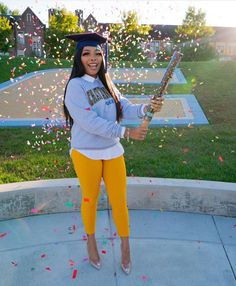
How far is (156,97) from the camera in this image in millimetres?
2891

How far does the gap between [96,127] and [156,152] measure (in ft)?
10.2

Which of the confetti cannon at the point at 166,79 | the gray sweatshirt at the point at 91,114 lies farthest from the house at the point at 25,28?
the confetti cannon at the point at 166,79

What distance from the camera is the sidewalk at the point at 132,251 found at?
305 centimetres

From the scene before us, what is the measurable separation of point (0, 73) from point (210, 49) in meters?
25.2

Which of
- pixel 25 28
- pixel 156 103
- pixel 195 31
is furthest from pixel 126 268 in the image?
pixel 25 28

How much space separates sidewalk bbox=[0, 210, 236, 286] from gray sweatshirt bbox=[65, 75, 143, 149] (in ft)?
3.40

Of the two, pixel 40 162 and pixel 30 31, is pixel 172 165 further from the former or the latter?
pixel 30 31

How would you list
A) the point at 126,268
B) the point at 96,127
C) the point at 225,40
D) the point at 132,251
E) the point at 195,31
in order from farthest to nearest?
the point at 225,40, the point at 195,31, the point at 132,251, the point at 126,268, the point at 96,127

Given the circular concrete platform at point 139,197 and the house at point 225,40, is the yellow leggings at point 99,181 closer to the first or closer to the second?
the circular concrete platform at point 139,197

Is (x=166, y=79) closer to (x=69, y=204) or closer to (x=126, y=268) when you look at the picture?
(x=126, y=268)

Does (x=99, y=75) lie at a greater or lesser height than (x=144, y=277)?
greater

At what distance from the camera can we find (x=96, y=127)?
2.75 m

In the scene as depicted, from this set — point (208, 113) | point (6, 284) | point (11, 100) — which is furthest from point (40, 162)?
point (11, 100)

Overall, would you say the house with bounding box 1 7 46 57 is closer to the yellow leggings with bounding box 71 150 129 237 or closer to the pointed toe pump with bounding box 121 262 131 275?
the yellow leggings with bounding box 71 150 129 237
